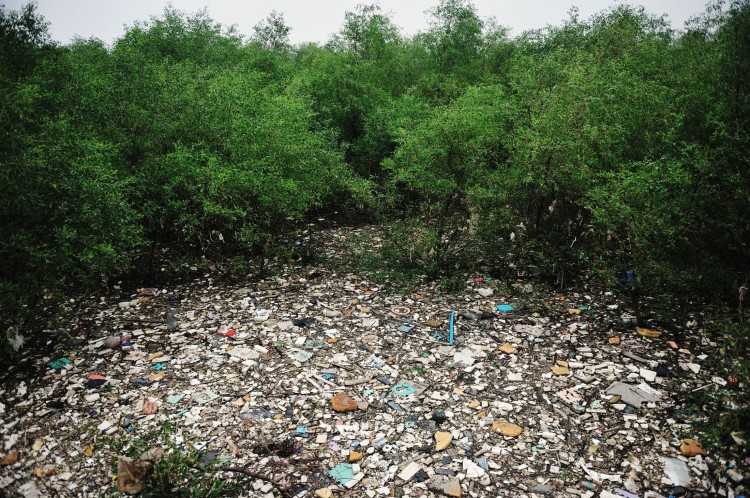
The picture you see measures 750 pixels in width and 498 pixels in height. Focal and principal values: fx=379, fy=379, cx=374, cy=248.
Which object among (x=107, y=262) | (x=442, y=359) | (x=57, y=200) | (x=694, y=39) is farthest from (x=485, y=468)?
(x=694, y=39)

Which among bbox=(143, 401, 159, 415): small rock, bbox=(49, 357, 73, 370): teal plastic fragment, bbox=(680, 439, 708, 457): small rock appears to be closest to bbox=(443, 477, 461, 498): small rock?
bbox=(680, 439, 708, 457): small rock

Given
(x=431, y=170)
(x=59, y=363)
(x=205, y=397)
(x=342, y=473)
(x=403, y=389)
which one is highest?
(x=431, y=170)

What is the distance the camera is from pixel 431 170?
9070 mm

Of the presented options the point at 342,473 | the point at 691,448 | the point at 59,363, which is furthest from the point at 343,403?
the point at 59,363

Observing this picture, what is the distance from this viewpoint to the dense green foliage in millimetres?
5727

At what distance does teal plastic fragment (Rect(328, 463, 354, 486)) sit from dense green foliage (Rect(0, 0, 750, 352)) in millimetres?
4706

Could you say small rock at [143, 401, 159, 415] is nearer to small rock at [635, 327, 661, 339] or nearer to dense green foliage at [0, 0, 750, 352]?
dense green foliage at [0, 0, 750, 352]

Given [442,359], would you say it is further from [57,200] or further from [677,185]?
[57,200]

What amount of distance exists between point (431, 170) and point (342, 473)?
6.76 metres

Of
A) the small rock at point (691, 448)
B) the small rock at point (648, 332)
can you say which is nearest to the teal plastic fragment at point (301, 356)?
the small rock at point (691, 448)

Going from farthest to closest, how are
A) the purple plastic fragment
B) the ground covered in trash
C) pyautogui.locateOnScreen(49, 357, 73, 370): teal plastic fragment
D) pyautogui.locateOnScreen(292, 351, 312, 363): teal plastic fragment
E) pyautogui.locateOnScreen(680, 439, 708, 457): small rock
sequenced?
1. pyautogui.locateOnScreen(292, 351, 312, 363): teal plastic fragment
2. pyautogui.locateOnScreen(49, 357, 73, 370): teal plastic fragment
3. pyautogui.locateOnScreen(680, 439, 708, 457): small rock
4. the ground covered in trash
5. the purple plastic fragment

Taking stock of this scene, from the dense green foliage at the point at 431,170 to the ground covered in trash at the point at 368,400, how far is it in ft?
3.95

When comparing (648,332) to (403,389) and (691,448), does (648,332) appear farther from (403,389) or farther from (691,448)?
(403,389)

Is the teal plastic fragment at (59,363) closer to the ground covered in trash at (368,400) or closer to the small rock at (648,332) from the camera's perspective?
the ground covered in trash at (368,400)
